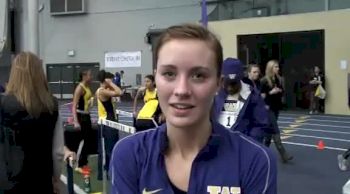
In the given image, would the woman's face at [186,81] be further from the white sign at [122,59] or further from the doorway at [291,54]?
the white sign at [122,59]

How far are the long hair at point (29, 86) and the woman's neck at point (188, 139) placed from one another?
2.23 metres

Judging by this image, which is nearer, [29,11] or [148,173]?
[148,173]

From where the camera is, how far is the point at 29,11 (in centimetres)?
375

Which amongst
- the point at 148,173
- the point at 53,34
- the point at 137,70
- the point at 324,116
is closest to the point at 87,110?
the point at 148,173

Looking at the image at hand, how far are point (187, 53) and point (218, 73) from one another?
132 millimetres

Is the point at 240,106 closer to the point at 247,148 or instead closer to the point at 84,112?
the point at 247,148

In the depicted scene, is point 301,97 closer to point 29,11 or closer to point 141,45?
point 141,45

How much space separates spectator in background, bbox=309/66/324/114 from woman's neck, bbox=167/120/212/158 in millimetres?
19174

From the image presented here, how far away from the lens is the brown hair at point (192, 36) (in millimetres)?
1595

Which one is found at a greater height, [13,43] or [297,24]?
[297,24]

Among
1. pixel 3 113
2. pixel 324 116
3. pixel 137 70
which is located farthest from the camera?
pixel 137 70

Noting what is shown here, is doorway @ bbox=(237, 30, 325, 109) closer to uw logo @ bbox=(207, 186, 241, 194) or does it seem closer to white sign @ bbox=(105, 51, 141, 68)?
white sign @ bbox=(105, 51, 141, 68)

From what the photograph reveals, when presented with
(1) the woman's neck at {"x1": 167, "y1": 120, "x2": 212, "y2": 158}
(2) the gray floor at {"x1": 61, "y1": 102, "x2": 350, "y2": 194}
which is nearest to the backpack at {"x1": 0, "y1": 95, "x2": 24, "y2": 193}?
(1) the woman's neck at {"x1": 167, "y1": 120, "x2": 212, "y2": 158}

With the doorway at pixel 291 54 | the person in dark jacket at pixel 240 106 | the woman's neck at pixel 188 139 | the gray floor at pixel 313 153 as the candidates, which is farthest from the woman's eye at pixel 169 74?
the doorway at pixel 291 54
